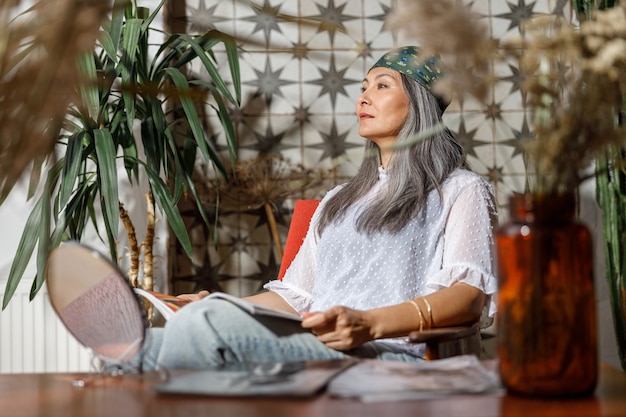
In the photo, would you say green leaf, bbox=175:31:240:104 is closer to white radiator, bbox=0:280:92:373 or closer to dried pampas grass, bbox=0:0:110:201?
white radiator, bbox=0:280:92:373

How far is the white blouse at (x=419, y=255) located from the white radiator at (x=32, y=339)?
1.54 meters

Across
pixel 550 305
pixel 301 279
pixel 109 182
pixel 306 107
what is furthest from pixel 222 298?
pixel 306 107

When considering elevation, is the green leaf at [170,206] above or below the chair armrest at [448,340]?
above

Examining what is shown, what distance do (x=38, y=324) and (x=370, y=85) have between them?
1775 mm

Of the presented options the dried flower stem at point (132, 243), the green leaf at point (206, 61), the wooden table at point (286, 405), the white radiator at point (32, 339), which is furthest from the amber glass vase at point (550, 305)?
the white radiator at point (32, 339)

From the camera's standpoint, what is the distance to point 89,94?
104 inches

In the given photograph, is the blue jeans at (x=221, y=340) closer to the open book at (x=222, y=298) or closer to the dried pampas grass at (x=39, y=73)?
the open book at (x=222, y=298)

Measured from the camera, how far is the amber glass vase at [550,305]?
100 centimetres

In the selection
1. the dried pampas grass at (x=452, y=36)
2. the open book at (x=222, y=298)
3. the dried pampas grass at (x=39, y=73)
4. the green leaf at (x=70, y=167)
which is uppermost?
the green leaf at (x=70, y=167)

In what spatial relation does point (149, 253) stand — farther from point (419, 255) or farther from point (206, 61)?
point (419, 255)

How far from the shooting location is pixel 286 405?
3.24 feet

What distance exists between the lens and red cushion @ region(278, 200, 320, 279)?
2.43m

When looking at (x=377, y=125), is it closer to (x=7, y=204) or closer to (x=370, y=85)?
(x=370, y=85)

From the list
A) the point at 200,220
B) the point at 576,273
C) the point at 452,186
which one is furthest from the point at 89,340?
the point at 200,220
